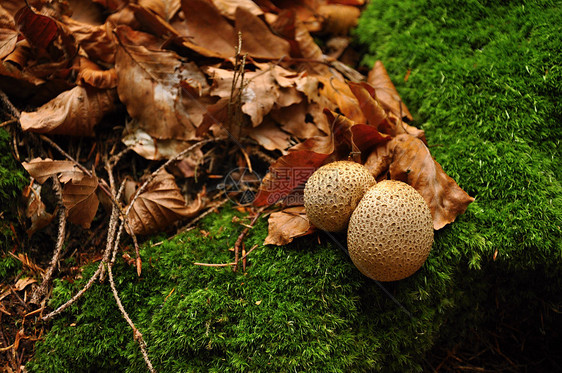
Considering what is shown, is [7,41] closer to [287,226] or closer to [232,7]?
[232,7]

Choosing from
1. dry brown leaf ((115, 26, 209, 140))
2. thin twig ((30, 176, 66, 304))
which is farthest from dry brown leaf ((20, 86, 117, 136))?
thin twig ((30, 176, 66, 304))

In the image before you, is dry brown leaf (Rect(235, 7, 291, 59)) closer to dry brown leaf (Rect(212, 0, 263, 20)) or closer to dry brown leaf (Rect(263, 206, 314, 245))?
dry brown leaf (Rect(212, 0, 263, 20))

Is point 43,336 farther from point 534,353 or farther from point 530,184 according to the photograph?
point 534,353

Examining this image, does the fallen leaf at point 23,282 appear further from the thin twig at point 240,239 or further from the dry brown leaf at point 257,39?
the dry brown leaf at point 257,39

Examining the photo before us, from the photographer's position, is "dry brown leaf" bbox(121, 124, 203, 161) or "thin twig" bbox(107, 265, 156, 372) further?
"dry brown leaf" bbox(121, 124, 203, 161)

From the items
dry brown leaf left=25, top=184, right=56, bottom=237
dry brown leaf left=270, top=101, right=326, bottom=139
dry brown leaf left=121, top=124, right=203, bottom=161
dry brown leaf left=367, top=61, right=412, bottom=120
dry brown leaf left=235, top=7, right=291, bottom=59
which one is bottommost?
dry brown leaf left=25, top=184, right=56, bottom=237

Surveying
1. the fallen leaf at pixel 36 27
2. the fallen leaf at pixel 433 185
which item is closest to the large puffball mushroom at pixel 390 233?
the fallen leaf at pixel 433 185
